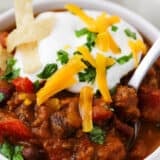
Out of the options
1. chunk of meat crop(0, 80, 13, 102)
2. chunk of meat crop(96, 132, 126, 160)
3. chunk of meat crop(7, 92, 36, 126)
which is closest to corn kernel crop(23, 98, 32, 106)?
chunk of meat crop(7, 92, 36, 126)

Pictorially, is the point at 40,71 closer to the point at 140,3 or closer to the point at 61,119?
the point at 61,119

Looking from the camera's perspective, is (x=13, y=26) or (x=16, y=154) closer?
(x=16, y=154)

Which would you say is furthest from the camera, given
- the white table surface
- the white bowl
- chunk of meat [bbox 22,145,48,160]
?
the white table surface

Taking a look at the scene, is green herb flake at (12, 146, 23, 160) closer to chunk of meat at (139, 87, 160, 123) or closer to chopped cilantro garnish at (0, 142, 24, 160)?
chopped cilantro garnish at (0, 142, 24, 160)

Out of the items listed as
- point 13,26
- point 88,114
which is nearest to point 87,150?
point 88,114

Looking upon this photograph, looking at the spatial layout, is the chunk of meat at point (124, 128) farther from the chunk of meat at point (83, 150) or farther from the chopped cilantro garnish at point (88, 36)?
A: the chopped cilantro garnish at point (88, 36)

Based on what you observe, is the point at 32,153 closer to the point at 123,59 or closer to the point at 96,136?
the point at 96,136

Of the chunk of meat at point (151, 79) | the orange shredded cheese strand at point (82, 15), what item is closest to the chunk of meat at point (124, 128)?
the chunk of meat at point (151, 79)
